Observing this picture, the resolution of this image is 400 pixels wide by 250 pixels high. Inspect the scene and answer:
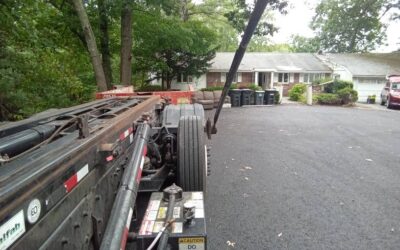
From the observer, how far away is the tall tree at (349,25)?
3950 centimetres

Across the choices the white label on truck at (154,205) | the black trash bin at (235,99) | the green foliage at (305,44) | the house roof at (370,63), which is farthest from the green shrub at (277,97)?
the green foliage at (305,44)

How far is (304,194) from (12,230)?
4.52 meters

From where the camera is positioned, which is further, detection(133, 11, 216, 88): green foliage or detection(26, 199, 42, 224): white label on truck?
detection(133, 11, 216, 88): green foliage

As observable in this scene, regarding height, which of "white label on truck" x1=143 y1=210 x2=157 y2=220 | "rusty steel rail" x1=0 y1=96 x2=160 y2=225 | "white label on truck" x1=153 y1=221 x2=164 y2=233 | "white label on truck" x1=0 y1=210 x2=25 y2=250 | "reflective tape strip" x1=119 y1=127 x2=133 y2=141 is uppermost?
"rusty steel rail" x1=0 y1=96 x2=160 y2=225

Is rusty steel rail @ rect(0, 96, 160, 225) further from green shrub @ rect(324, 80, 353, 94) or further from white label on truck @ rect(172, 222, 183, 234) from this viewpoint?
green shrub @ rect(324, 80, 353, 94)

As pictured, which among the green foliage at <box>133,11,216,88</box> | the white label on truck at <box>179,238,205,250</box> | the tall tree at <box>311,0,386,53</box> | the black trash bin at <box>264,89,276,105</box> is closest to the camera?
Answer: the white label on truck at <box>179,238,205,250</box>

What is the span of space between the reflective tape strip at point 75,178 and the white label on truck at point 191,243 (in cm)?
72

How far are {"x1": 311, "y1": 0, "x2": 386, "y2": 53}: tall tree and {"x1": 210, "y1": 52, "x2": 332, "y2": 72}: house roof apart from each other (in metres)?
7.71

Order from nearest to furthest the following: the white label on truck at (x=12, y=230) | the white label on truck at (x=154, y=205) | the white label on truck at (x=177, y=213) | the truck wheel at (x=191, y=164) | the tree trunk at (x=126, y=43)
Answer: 1. the white label on truck at (x=12, y=230)
2. the white label on truck at (x=177, y=213)
3. the white label on truck at (x=154, y=205)
4. the truck wheel at (x=191, y=164)
5. the tree trunk at (x=126, y=43)

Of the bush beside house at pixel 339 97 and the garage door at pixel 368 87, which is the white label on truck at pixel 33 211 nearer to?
the bush beside house at pixel 339 97

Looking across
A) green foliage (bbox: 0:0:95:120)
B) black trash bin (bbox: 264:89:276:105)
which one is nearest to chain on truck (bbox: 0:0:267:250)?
green foliage (bbox: 0:0:95:120)

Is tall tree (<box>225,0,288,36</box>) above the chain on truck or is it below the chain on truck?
above

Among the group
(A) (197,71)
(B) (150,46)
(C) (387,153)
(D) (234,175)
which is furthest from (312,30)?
(D) (234,175)

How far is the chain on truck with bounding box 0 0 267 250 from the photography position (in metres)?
1.21
